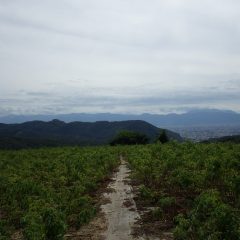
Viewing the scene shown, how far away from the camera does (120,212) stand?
1736 centimetres

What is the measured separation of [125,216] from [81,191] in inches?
179

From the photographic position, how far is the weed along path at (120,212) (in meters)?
14.1

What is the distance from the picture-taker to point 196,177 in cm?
2039

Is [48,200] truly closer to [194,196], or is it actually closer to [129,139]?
[194,196]

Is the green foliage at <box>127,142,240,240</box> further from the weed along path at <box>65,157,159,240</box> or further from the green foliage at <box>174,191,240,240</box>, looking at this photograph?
the weed along path at <box>65,157,159,240</box>

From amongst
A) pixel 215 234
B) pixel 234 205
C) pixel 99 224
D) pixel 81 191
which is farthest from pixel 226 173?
pixel 215 234

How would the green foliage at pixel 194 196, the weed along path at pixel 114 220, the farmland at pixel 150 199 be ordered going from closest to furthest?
the green foliage at pixel 194 196
the farmland at pixel 150 199
the weed along path at pixel 114 220

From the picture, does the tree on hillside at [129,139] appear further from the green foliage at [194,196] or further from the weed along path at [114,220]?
the weed along path at [114,220]

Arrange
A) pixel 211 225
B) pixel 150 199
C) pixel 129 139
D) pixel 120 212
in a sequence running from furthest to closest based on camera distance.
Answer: pixel 129 139 < pixel 150 199 < pixel 120 212 < pixel 211 225

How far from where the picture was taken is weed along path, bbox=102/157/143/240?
14.1m

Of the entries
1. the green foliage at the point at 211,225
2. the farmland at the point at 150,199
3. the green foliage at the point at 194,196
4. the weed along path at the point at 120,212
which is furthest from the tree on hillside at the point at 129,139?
the green foliage at the point at 211,225

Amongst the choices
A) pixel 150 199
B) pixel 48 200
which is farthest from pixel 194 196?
pixel 48 200

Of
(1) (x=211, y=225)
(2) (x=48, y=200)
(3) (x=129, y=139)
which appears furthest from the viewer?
(3) (x=129, y=139)

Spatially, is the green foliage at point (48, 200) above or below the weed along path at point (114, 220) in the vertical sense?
above
